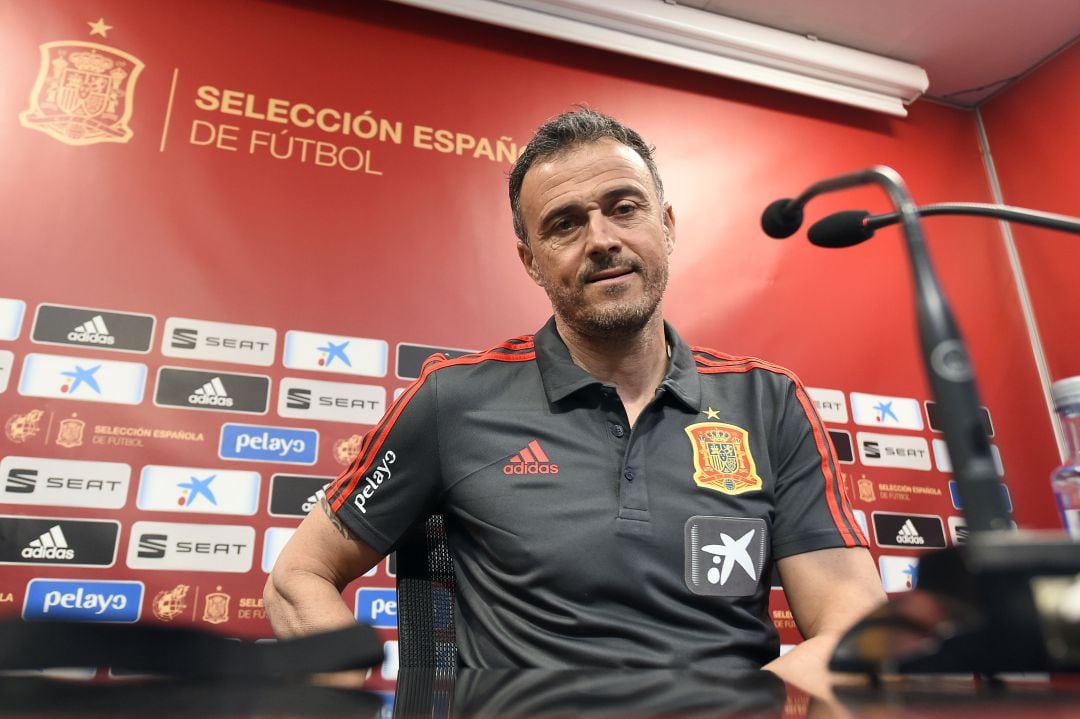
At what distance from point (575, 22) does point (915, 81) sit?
111cm

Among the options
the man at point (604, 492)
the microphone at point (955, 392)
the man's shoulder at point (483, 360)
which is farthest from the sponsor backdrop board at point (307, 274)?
the microphone at point (955, 392)

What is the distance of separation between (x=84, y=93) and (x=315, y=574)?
135 cm

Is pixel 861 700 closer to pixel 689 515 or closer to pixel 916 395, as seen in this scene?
pixel 689 515

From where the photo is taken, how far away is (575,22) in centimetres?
216

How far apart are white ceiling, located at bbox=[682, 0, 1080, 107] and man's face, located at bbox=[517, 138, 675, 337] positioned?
1245mm

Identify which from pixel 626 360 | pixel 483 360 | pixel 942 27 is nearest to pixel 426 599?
pixel 483 360

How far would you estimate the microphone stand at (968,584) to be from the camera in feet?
1.25

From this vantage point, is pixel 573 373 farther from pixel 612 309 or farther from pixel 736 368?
pixel 736 368

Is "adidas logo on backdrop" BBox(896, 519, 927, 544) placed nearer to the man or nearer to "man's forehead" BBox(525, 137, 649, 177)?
the man

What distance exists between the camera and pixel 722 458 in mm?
1038

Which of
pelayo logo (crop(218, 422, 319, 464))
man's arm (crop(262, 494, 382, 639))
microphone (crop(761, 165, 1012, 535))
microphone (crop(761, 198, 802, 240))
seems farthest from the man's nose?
pelayo logo (crop(218, 422, 319, 464))

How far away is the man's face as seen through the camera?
3.79 feet

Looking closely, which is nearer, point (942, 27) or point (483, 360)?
point (483, 360)

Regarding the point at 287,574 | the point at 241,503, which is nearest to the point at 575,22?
the point at 241,503
